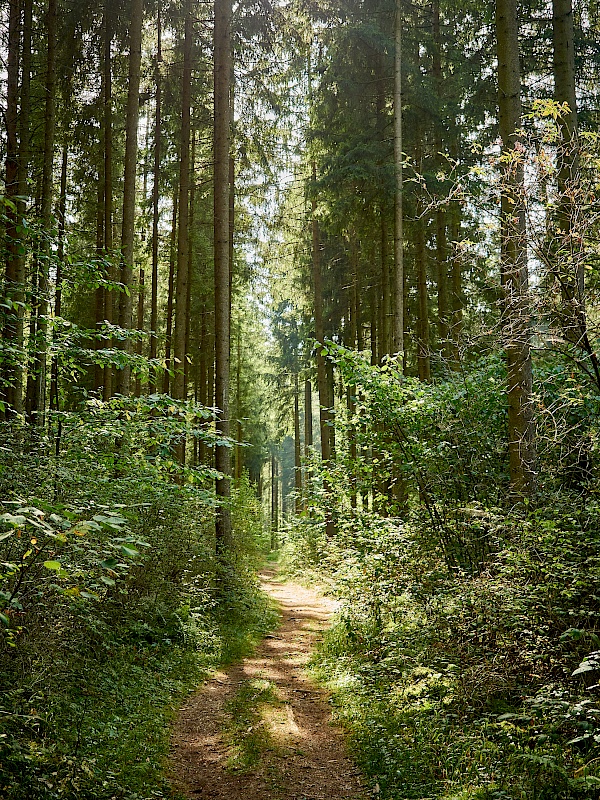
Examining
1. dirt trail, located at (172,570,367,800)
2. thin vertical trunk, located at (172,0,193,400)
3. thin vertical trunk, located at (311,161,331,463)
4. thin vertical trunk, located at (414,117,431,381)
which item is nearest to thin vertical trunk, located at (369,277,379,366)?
thin vertical trunk, located at (311,161,331,463)

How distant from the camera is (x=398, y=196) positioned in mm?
13859

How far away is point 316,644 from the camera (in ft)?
32.2

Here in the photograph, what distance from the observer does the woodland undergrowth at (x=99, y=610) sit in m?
3.97

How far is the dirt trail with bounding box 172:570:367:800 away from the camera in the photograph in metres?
5.04

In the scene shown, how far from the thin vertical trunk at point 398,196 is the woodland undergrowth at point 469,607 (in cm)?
469

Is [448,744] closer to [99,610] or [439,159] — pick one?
[99,610]

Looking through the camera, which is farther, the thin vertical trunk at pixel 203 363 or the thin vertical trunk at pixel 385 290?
the thin vertical trunk at pixel 203 363

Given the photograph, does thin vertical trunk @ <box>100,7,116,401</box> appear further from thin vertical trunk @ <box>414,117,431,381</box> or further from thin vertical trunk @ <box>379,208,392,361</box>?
thin vertical trunk @ <box>414,117,431,381</box>

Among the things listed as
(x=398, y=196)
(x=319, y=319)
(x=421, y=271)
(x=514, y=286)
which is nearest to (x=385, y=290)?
(x=421, y=271)

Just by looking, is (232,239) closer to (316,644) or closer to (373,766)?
(316,644)

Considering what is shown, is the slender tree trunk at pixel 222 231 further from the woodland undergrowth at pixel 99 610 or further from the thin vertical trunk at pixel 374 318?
the thin vertical trunk at pixel 374 318

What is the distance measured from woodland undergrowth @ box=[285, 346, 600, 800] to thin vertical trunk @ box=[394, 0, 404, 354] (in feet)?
15.4

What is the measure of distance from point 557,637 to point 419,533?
315 cm

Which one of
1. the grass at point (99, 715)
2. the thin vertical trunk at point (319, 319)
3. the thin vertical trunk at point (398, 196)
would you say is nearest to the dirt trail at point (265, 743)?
the grass at point (99, 715)
